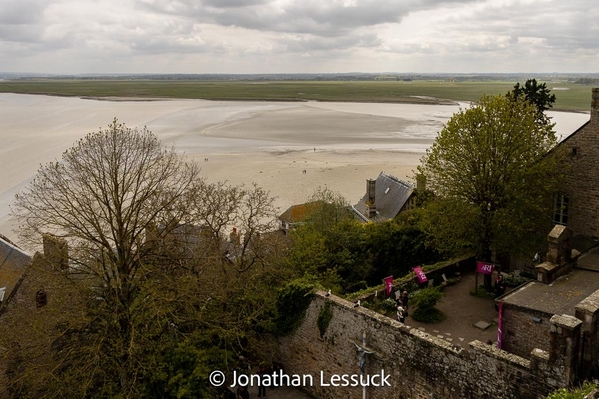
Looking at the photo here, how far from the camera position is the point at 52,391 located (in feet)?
43.6

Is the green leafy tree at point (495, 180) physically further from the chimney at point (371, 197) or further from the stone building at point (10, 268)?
the stone building at point (10, 268)

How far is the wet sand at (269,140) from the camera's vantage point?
174 feet

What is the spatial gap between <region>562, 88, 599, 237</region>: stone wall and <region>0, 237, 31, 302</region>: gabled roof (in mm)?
22375

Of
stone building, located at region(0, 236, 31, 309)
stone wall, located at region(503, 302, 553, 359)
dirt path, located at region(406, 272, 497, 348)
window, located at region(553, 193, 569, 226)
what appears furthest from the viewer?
window, located at region(553, 193, 569, 226)

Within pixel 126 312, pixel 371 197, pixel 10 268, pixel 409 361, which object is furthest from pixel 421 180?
pixel 10 268

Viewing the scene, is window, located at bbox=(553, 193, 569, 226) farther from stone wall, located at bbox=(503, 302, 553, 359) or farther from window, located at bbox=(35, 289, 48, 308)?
window, located at bbox=(35, 289, 48, 308)

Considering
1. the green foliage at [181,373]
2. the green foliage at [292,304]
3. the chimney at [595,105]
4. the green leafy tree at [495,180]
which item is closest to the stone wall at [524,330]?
the green leafy tree at [495,180]

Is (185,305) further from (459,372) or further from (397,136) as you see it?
(397,136)

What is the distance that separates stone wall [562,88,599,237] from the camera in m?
19.7

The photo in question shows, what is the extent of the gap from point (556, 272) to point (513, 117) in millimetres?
7314

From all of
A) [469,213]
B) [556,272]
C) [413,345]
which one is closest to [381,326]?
[413,345]

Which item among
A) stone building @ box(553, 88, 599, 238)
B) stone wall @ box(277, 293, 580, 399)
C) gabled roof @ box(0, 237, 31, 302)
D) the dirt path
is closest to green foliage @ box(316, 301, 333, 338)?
stone wall @ box(277, 293, 580, 399)

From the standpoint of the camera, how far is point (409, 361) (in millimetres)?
12680

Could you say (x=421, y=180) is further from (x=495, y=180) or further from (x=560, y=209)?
(x=560, y=209)
